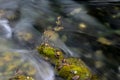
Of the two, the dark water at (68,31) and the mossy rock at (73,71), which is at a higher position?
the dark water at (68,31)

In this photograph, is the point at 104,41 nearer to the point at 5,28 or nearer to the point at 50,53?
the point at 50,53

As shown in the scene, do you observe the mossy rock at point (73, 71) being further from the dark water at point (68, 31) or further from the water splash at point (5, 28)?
the water splash at point (5, 28)

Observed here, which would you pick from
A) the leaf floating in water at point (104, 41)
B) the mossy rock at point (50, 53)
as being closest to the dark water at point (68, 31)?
the leaf floating in water at point (104, 41)

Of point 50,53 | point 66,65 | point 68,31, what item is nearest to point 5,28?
point 68,31

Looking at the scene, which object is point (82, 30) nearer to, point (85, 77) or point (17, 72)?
point (85, 77)

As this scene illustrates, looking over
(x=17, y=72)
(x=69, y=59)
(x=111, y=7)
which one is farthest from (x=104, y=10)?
(x=17, y=72)

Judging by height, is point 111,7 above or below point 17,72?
above

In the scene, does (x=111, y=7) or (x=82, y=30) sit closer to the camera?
(x=82, y=30)

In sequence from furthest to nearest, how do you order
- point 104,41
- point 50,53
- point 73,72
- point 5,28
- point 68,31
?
point 5,28 < point 68,31 < point 104,41 < point 50,53 < point 73,72
